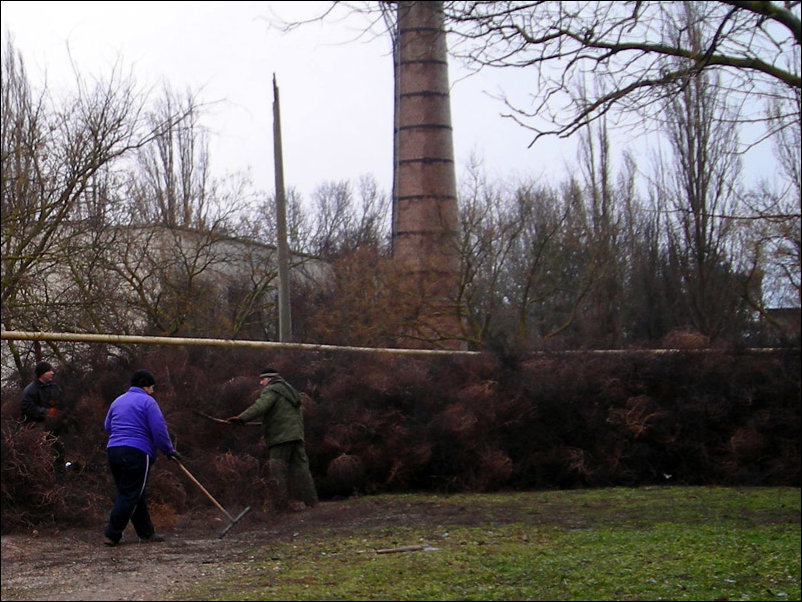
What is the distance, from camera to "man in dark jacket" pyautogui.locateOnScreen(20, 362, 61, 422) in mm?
8398

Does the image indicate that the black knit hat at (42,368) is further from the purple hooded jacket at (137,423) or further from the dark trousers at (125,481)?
the dark trousers at (125,481)

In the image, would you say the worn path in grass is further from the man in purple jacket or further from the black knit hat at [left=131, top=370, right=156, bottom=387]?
the black knit hat at [left=131, top=370, right=156, bottom=387]

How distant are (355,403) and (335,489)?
4.07ft

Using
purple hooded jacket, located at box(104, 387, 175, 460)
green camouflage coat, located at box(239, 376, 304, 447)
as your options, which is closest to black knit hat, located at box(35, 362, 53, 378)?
purple hooded jacket, located at box(104, 387, 175, 460)

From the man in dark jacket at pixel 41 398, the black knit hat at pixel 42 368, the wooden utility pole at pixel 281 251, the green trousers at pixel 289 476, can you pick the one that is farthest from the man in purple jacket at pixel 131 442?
the wooden utility pole at pixel 281 251

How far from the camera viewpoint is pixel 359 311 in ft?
63.9

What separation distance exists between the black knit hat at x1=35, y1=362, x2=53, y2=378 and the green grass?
2189 millimetres

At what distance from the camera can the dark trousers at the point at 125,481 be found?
8.34 metres

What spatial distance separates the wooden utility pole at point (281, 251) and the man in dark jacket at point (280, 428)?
1589mm

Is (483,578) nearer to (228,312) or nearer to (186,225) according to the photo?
(228,312)

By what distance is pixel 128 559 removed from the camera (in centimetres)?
807

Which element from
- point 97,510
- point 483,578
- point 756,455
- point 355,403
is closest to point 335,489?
point 355,403

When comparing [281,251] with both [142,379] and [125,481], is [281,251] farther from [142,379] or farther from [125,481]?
[125,481]

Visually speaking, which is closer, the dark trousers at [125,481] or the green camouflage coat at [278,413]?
the dark trousers at [125,481]
